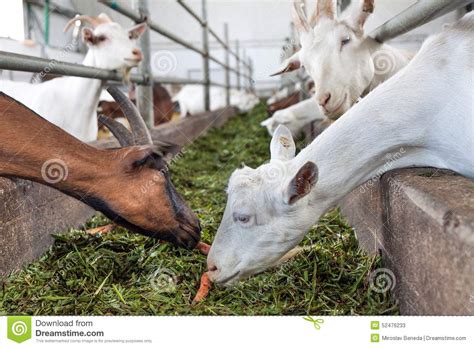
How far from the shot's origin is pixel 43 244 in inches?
74.7

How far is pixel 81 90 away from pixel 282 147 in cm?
178

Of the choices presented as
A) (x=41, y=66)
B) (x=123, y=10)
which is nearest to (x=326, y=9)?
(x=123, y=10)

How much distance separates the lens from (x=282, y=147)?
1758mm

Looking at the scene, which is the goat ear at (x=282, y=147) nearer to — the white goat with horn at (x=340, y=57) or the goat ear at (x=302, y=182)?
the goat ear at (x=302, y=182)

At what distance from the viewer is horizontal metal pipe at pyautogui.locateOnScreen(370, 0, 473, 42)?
1.83m

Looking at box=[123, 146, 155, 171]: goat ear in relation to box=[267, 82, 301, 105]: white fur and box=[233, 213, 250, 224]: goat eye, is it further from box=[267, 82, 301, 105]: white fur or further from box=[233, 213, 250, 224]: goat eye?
box=[267, 82, 301, 105]: white fur

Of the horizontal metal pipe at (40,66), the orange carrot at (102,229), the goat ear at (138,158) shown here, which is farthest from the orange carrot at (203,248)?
the horizontal metal pipe at (40,66)

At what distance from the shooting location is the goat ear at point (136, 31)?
3537 mm

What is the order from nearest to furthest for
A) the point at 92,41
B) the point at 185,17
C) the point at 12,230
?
the point at 12,230 < the point at 92,41 < the point at 185,17

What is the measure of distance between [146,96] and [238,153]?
726 millimetres

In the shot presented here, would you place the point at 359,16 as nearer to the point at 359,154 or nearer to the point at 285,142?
the point at 285,142
